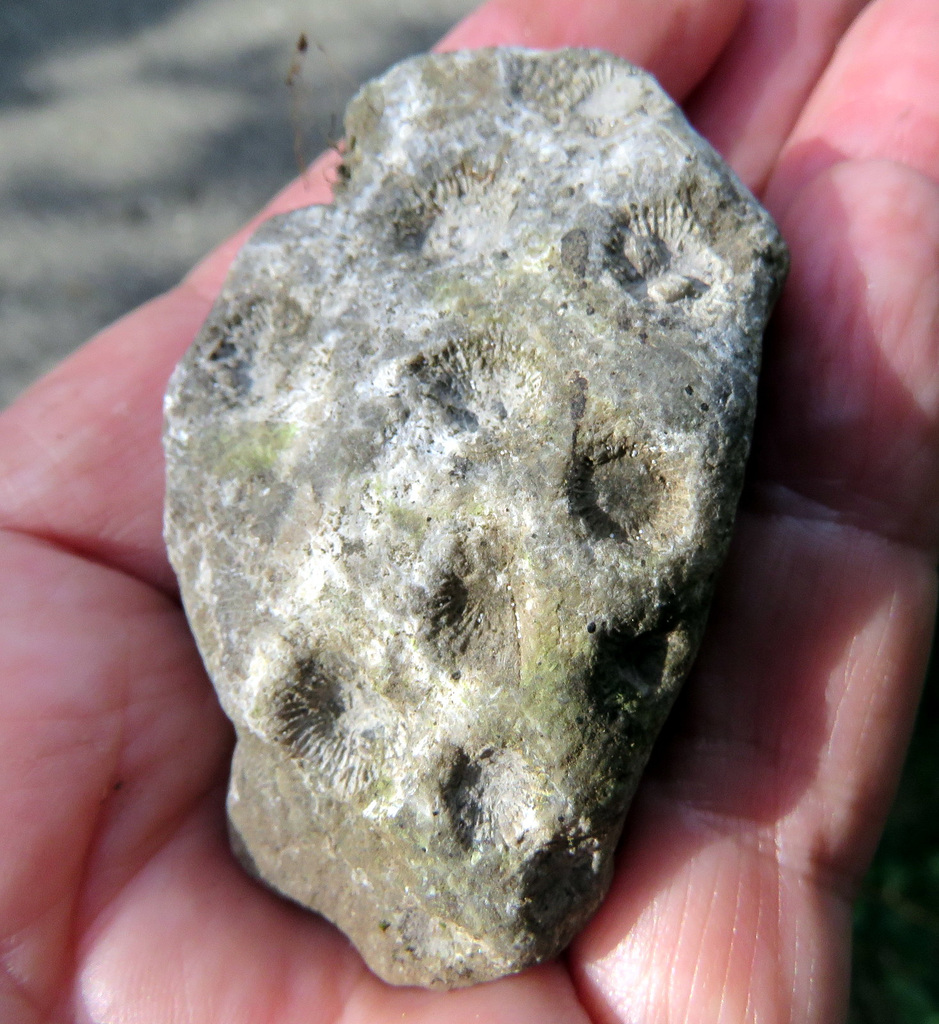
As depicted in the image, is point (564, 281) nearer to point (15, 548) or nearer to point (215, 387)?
point (215, 387)

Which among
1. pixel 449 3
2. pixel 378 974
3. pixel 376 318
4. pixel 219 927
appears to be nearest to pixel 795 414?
pixel 376 318

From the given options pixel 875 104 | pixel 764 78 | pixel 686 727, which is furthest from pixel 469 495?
→ pixel 764 78

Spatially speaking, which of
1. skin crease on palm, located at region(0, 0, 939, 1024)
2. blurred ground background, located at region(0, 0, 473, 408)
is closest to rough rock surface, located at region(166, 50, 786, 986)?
skin crease on palm, located at region(0, 0, 939, 1024)

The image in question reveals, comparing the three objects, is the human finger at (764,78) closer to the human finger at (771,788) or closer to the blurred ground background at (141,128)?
the human finger at (771,788)

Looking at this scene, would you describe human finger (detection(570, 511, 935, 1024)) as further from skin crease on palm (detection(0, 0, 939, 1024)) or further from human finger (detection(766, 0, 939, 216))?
human finger (detection(766, 0, 939, 216))

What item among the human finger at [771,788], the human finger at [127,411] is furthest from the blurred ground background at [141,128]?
the human finger at [771,788]

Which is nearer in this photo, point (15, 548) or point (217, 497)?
point (217, 497)
